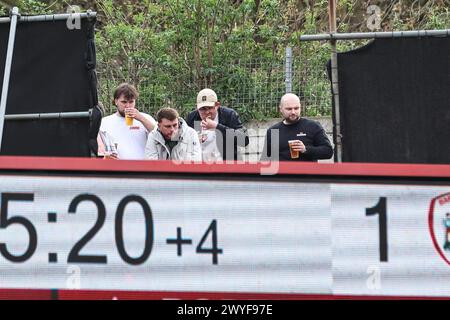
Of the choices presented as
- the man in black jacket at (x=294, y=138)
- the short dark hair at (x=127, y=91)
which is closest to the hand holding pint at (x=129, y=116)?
the short dark hair at (x=127, y=91)

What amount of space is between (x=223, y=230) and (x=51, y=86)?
2379mm

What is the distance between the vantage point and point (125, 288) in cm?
584

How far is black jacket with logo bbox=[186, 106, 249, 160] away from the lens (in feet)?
30.6

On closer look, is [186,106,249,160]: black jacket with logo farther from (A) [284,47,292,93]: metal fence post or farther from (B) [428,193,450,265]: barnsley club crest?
(B) [428,193,450,265]: barnsley club crest

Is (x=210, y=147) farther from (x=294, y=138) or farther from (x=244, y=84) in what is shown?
(x=244, y=84)

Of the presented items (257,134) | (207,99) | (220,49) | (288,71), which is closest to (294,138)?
(207,99)

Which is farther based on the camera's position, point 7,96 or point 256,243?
point 7,96

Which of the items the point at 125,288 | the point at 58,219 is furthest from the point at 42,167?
the point at 125,288

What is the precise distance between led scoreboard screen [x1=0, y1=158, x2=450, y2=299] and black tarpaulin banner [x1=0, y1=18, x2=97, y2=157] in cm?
174

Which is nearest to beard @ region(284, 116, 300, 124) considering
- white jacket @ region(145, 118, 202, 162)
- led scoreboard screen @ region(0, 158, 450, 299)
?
white jacket @ region(145, 118, 202, 162)

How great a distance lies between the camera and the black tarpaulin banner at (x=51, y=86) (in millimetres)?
7547

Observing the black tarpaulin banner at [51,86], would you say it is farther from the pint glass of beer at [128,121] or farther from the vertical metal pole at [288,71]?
the vertical metal pole at [288,71]

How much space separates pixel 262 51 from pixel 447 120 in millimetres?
5891

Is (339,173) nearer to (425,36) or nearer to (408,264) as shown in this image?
(408,264)
